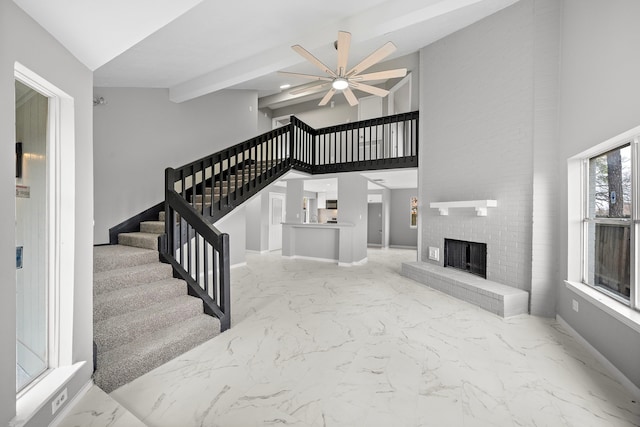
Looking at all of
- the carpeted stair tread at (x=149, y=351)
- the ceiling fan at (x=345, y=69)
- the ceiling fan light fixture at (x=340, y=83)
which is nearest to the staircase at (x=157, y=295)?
the carpeted stair tread at (x=149, y=351)

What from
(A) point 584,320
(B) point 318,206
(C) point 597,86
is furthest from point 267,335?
(B) point 318,206

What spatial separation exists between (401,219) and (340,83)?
6.98 metres

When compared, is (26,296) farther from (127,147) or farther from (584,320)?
(584,320)

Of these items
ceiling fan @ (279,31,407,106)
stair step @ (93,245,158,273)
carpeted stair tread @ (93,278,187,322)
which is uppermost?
ceiling fan @ (279,31,407,106)

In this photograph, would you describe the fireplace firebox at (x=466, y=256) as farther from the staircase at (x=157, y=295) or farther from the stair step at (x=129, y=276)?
the stair step at (x=129, y=276)

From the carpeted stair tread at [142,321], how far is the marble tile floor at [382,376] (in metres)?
0.37

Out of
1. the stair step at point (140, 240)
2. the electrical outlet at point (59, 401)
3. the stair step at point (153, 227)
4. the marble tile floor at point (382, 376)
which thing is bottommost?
the marble tile floor at point (382, 376)

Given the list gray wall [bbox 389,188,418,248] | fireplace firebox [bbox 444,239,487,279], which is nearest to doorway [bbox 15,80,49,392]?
fireplace firebox [bbox 444,239,487,279]

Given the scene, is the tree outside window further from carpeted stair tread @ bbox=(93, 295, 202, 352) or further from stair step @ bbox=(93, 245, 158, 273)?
stair step @ bbox=(93, 245, 158, 273)

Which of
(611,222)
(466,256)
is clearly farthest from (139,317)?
(466,256)

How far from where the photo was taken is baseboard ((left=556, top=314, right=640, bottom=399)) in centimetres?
193

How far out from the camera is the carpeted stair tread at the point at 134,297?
7.60ft

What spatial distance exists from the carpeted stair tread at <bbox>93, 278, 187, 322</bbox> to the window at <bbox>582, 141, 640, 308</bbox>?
395 cm

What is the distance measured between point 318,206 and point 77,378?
10285 mm
